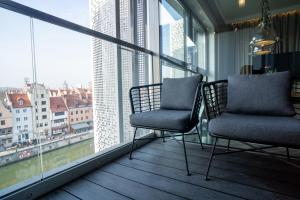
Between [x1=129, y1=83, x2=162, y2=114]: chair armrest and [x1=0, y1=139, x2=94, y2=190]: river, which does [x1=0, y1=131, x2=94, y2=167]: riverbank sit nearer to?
[x1=0, y1=139, x2=94, y2=190]: river

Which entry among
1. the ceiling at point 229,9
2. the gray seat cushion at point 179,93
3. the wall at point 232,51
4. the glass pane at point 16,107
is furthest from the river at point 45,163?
the wall at point 232,51

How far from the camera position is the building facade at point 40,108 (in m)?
1.18

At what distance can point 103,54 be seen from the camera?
1744 mm

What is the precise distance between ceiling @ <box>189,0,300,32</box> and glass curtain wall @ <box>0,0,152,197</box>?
277cm

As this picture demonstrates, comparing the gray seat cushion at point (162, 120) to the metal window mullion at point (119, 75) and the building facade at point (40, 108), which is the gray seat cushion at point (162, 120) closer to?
the metal window mullion at point (119, 75)

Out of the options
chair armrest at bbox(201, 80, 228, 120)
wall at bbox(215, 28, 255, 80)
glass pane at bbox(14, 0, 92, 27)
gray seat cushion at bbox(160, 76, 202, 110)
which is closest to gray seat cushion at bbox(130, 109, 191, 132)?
chair armrest at bbox(201, 80, 228, 120)

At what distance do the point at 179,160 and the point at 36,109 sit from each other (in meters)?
1.13

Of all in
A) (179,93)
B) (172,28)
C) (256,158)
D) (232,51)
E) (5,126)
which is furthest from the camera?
(232,51)

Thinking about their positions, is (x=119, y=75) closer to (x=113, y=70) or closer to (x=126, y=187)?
(x=113, y=70)

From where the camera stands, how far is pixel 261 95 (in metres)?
1.45

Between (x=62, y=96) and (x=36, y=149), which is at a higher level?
(x=62, y=96)

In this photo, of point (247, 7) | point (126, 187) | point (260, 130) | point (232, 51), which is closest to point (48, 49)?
point (126, 187)

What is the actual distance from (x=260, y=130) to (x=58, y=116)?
48.8 inches

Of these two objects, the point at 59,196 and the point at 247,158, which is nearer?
the point at 59,196
